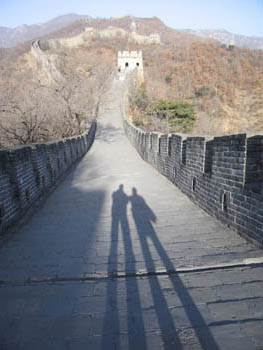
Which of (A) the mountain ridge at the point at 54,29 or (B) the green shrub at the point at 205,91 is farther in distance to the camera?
(A) the mountain ridge at the point at 54,29

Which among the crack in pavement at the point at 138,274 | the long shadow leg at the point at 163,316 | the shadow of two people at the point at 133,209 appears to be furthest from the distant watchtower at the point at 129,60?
the long shadow leg at the point at 163,316

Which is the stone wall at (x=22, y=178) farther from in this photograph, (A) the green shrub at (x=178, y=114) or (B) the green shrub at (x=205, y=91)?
(B) the green shrub at (x=205, y=91)

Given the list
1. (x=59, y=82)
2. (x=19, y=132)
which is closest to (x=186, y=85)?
(x=59, y=82)

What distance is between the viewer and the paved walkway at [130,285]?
1.73 m

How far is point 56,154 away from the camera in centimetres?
787

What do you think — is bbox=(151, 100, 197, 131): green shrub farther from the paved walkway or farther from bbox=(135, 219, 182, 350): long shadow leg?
bbox=(135, 219, 182, 350): long shadow leg

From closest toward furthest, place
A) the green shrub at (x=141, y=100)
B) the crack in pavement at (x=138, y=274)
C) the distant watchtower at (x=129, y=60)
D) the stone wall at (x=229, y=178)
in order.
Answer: the crack in pavement at (x=138, y=274), the stone wall at (x=229, y=178), the green shrub at (x=141, y=100), the distant watchtower at (x=129, y=60)

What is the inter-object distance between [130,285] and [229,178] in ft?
6.92

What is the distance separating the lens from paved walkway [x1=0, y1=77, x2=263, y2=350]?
1732 mm

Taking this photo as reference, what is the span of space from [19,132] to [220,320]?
13898 mm

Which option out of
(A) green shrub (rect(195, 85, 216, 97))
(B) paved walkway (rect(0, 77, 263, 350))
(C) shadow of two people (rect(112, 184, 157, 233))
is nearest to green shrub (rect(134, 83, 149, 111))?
(A) green shrub (rect(195, 85, 216, 97))

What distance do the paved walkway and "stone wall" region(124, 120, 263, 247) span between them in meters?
0.24

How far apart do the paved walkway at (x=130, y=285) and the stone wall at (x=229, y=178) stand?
0.78ft

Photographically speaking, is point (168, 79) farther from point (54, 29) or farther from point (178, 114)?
point (54, 29)
